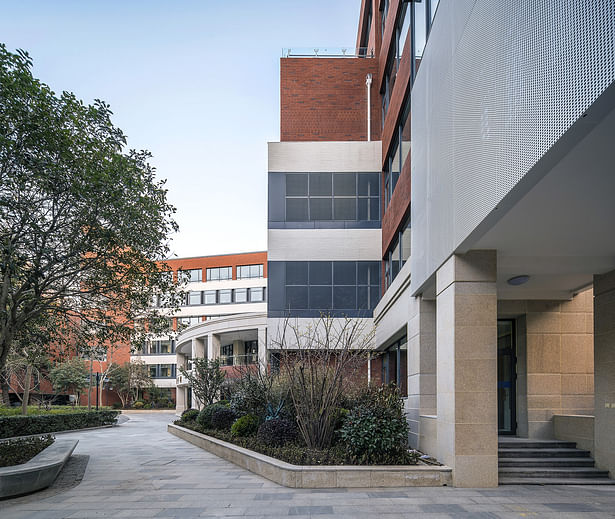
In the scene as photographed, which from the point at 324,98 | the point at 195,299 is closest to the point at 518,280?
the point at 324,98

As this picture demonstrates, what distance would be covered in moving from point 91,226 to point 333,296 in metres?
15.8

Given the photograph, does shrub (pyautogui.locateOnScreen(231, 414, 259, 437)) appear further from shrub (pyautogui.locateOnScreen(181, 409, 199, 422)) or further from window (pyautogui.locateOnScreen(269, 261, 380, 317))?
window (pyautogui.locateOnScreen(269, 261, 380, 317))

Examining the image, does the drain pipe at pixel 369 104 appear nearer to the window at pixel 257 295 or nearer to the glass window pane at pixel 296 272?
the glass window pane at pixel 296 272

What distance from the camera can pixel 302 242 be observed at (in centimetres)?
2789

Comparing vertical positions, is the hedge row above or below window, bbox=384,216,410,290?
below

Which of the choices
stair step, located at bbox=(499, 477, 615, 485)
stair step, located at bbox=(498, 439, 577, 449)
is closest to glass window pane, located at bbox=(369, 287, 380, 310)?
stair step, located at bbox=(498, 439, 577, 449)

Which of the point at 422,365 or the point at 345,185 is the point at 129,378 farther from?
the point at 422,365

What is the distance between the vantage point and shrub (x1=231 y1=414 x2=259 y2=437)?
56.5 ft

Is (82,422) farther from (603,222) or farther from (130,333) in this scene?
(603,222)

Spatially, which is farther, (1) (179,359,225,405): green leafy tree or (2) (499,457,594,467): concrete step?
(1) (179,359,225,405): green leafy tree

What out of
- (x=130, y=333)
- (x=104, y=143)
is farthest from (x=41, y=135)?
(x=130, y=333)

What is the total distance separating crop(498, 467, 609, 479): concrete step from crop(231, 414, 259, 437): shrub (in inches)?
307

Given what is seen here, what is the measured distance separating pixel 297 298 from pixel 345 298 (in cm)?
210

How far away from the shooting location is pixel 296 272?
27.8m
